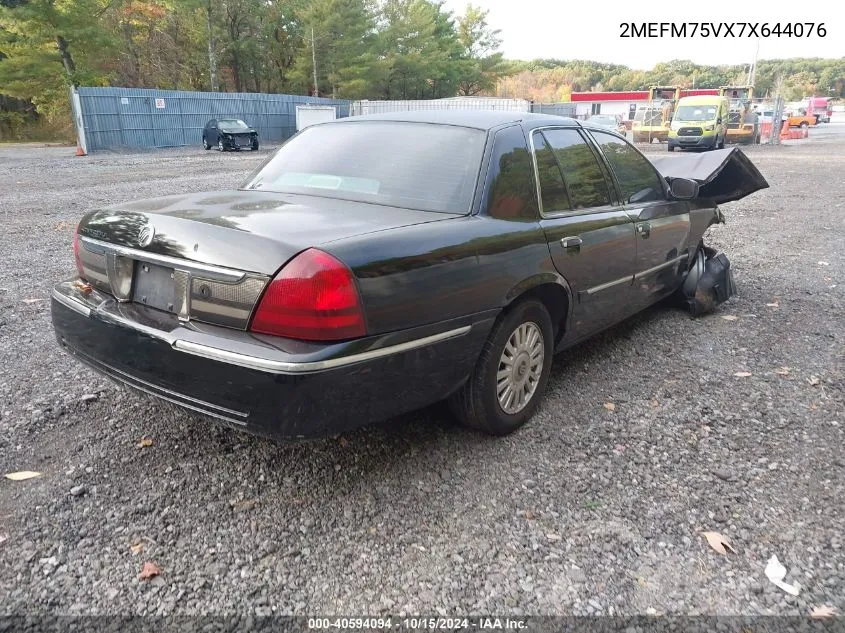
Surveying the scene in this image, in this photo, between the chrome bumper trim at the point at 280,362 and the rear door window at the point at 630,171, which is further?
the rear door window at the point at 630,171

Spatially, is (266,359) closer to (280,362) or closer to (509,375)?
(280,362)

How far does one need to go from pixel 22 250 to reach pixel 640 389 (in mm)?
6862

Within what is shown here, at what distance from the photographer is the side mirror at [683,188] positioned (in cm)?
452

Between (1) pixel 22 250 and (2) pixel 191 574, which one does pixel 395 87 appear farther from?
(2) pixel 191 574

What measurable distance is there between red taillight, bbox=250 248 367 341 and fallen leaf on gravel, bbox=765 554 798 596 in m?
1.73

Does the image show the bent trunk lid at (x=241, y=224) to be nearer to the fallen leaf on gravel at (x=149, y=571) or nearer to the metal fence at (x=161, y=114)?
the fallen leaf on gravel at (x=149, y=571)

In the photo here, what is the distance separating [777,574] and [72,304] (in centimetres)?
311

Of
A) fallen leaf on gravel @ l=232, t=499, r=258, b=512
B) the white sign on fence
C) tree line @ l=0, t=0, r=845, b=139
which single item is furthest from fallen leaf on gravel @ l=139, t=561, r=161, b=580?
tree line @ l=0, t=0, r=845, b=139

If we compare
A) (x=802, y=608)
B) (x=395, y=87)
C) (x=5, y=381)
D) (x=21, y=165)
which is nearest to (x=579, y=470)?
(x=802, y=608)

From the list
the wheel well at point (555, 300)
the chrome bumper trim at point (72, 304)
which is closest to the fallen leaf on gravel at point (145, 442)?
the chrome bumper trim at point (72, 304)

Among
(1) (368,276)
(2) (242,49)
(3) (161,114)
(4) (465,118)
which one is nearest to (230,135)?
(3) (161,114)

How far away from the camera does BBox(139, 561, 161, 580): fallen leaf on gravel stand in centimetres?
225

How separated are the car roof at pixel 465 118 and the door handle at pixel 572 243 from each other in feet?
2.28

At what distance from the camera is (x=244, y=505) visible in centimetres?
267
